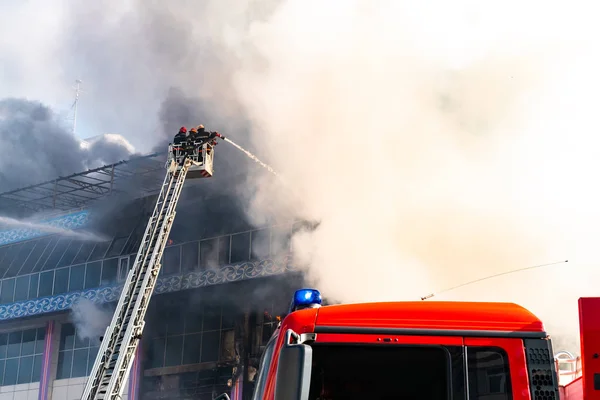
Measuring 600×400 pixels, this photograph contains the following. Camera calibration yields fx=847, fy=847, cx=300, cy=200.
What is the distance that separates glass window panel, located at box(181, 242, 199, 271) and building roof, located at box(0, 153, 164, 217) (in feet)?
9.05

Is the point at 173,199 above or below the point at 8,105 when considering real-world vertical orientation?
below

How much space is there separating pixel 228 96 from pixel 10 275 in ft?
31.1

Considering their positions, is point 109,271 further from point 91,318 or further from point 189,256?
point 189,256

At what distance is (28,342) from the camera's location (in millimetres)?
26547

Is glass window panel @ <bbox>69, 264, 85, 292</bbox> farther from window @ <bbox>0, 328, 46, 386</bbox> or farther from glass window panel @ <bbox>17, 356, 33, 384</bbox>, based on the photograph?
glass window panel @ <bbox>17, 356, 33, 384</bbox>

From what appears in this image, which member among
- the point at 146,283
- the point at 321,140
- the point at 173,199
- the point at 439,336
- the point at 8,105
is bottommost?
the point at 439,336

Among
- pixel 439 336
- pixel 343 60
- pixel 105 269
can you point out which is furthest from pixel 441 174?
pixel 439 336

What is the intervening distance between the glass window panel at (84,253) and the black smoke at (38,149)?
6025 millimetres

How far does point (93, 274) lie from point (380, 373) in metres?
22.1

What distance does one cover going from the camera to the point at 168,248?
23406 mm

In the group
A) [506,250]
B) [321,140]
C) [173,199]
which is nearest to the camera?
[173,199]

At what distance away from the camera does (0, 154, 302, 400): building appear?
2147cm

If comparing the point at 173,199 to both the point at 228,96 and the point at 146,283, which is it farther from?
the point at 228,96

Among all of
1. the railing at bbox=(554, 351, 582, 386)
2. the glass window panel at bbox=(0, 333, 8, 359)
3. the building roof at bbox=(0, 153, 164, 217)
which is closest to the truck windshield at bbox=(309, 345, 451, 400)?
the railing at bbox=(554, 351, 582, 386)
